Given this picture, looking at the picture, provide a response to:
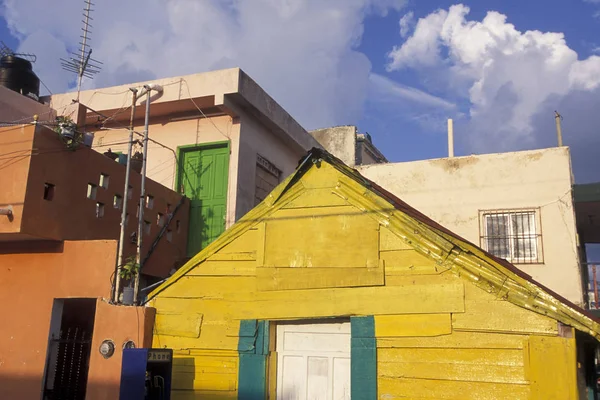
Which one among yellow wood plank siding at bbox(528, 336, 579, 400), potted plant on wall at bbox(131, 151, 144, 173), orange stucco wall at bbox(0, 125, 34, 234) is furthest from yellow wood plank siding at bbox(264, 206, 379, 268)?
potted plant on wall at bbox(131, 151, 144, 173)

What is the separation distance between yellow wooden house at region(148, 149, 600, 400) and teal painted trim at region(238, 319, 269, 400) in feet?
0.05

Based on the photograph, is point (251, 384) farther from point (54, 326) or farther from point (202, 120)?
point (202, 120)

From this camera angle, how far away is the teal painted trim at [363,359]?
721 cm

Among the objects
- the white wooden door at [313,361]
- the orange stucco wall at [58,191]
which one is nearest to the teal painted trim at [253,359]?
the white wooden door at [313,361]

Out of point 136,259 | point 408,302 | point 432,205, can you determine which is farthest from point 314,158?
point 432,205

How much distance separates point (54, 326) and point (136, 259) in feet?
5.92

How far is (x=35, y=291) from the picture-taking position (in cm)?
1009

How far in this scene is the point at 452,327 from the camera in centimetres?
698

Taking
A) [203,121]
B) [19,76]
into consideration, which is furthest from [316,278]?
[19,76]

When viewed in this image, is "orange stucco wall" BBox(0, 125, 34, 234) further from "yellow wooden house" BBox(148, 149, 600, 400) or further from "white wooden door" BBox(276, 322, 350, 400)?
"white wooden door" BBox(276, 322, 350, 400)

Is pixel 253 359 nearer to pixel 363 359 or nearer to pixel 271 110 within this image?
pixel 363 359

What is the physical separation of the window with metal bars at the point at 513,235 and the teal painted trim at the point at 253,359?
8958 millimetres

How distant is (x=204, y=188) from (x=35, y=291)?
15.2ft

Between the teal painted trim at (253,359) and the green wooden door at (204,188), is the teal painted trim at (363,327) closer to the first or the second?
Answer: the teal painted trim at (253,359)
